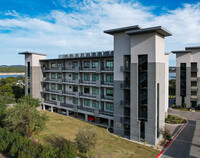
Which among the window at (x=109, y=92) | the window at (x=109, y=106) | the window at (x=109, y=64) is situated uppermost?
the window at (x=109, y=64)

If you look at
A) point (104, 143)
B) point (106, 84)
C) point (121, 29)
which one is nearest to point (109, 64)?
point (106, 84)

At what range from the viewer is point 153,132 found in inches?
978

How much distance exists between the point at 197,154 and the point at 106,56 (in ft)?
73.4

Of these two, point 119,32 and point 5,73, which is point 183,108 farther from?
point 5,73

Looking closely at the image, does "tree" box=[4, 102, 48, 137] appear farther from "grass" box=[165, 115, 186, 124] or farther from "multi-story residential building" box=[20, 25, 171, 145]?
"grass" box=[165, 115, 186, 124]

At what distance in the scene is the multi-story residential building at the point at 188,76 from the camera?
48.3 meters

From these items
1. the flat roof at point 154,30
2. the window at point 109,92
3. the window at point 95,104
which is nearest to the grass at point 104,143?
the window at point 95,104

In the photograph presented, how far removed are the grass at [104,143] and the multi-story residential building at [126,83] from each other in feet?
7.22

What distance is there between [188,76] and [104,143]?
37682 mm

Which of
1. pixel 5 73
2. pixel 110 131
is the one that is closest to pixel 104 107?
pixel 110 131

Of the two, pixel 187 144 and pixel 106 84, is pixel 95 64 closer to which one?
pixel 106 84

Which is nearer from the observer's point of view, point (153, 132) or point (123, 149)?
point (123, 149)

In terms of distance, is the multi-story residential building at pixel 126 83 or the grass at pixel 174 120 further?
the grass at pixel 174 120

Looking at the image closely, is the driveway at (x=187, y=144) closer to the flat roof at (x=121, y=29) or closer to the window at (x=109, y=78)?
the window at (x=109, y=78)
